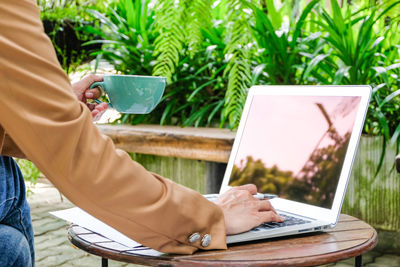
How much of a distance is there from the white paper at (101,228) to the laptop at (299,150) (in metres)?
0.16

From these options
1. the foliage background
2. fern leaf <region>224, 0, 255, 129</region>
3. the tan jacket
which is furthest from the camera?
the foliage background

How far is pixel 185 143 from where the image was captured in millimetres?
2730

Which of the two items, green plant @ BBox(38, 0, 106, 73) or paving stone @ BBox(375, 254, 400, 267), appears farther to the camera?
green plant @ BBox(38, 0, 106, 73)

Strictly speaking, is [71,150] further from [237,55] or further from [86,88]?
[237,55]

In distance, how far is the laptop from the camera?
1.12 m

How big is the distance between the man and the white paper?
76 millimetres

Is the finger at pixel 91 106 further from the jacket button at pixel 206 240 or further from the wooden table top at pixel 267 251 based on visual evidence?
the jacket button at pixel 206 240

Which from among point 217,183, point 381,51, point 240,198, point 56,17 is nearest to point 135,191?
point 240,198

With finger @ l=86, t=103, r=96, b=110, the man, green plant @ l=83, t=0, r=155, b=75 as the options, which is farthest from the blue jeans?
green plant @ l=83, t=0, r=155, b=75

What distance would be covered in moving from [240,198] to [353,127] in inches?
11.8

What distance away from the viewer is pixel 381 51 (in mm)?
2918

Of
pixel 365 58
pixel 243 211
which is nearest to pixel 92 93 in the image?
pixel 243 211

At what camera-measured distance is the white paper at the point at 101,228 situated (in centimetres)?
95

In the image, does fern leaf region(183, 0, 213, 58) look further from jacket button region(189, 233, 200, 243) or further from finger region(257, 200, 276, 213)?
jacket button region(189, 233, 200, 243)
